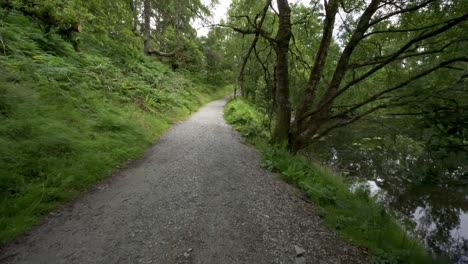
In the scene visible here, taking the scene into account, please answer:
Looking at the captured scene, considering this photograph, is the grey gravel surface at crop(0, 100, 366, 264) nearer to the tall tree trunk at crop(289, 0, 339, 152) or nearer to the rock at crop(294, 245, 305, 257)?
the rock at crop(294, 245, 305, 257)

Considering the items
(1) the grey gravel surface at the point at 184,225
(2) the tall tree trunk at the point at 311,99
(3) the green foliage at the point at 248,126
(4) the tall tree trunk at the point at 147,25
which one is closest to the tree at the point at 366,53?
(2) the tall tree trunk at the point at 311,99

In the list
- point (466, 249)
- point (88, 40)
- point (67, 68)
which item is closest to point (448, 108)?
point (466, 249)

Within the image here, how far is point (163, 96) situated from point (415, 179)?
10566 mm

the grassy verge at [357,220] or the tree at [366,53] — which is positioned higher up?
the tree at [366,53]

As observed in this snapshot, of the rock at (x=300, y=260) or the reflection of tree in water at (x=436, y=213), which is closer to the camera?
the rock at (x=300, y=260)

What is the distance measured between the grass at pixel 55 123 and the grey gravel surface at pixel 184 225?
0.38 metres

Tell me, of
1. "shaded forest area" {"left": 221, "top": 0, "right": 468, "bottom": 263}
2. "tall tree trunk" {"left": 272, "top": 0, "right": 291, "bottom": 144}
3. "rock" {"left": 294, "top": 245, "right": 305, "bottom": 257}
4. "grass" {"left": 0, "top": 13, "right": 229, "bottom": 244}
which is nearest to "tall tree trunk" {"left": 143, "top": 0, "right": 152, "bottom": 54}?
"grass" {"left": 0, "top": 13, "right": 229, "bottom": 244}

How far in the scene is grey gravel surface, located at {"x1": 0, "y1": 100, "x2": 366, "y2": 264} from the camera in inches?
108

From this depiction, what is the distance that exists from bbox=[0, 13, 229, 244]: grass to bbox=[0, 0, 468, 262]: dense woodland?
0.07 feet

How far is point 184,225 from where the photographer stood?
129 inches

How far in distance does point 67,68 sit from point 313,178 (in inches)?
297

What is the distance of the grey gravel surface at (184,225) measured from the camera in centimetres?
274

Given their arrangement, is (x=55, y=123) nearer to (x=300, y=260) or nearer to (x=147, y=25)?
(x=300, y=260)

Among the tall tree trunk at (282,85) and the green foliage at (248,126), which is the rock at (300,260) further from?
the green foliage at (248,126)
